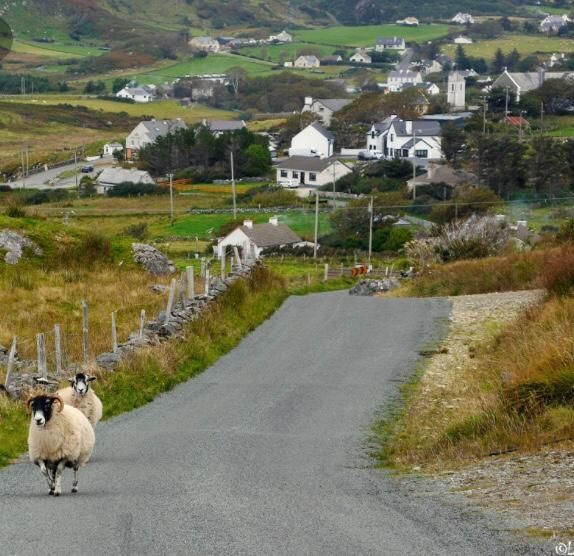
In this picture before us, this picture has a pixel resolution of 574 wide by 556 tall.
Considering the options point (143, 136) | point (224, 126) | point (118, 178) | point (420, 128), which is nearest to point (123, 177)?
point (118, 178)

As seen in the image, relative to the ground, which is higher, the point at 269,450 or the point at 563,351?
the point at 563,351

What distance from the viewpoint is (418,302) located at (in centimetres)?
3047

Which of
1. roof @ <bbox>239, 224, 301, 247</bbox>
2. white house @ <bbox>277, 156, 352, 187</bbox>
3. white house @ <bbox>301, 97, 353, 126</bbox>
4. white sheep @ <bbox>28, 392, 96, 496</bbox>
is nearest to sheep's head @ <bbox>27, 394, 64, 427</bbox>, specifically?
white sheep @ <bbox>28, 392, 96, 496</bbox>

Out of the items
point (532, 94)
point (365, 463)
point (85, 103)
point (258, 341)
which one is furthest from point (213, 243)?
point (85, 103)

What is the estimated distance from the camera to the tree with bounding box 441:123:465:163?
107 meters

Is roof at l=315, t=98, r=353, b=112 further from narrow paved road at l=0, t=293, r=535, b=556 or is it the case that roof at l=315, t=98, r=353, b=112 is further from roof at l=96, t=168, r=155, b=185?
narrow paved road at l=0, t=293, r=535, b=556

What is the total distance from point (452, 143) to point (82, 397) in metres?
96.0

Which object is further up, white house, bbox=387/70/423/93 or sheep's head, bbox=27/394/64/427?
white house, bbox=387/70/423/93

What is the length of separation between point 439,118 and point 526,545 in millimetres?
123624

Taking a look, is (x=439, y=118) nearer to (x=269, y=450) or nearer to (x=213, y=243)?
(x=213, y=243)

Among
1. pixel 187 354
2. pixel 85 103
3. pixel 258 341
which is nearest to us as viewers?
pixel 187 354

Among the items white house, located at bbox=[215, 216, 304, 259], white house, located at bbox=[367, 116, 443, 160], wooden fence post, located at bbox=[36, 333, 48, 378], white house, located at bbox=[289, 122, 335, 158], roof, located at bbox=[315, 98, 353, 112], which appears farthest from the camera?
roof, located at bbox=[315, 98, 353, 112]

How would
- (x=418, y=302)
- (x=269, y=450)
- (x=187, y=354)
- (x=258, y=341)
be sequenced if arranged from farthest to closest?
1. (x=418, y=302)
2. (x=258, y=341)
3. (x=187, y=354)
4. (x=269, y=450)

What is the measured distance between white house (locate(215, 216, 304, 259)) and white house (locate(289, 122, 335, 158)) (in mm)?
51577
